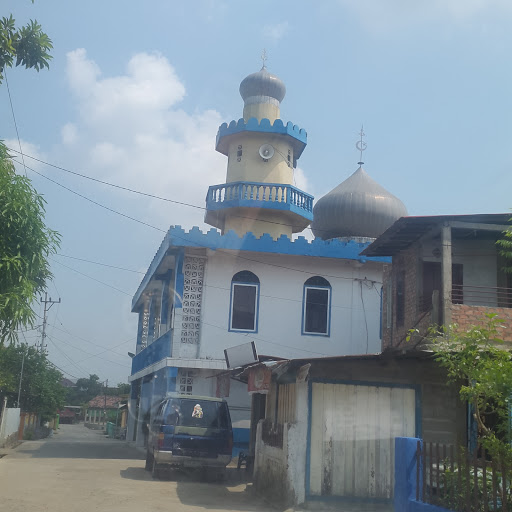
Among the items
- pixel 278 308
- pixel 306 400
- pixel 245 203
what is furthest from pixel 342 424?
pixel 245 203

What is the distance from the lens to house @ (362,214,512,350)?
14.0 meters

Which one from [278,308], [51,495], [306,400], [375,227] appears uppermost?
[375,227]

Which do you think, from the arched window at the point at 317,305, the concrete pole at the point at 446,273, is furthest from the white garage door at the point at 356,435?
→ the arched window at the point at 317,305

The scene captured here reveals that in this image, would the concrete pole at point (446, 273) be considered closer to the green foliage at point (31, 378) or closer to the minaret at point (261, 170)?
the minaret at point (261, 170)

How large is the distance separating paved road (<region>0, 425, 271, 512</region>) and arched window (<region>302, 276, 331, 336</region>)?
601 centimetres

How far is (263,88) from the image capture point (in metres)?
26.6

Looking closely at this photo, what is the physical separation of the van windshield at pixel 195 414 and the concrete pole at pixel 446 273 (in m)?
5.38

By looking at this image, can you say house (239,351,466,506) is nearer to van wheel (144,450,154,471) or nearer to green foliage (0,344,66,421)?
van wheel (144,450,154,471)

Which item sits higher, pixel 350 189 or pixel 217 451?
pixel 350 189

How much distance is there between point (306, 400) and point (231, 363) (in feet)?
15.3

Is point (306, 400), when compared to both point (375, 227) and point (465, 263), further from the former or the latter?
point (375, 227)

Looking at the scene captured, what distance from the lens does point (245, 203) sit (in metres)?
23.6

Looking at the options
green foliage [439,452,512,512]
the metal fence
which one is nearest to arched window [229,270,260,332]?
the metal fence

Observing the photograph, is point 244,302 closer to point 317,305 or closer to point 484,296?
point 317,305
